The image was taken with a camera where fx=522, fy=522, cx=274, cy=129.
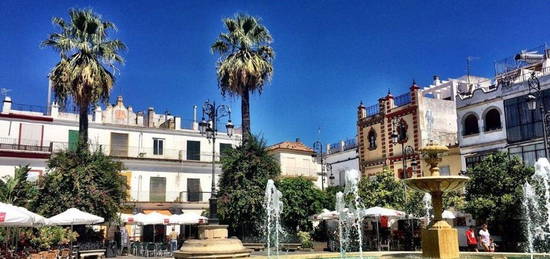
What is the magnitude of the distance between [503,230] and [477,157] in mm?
9783

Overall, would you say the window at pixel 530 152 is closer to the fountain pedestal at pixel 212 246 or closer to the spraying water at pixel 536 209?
the spraying water at pixel 536 209

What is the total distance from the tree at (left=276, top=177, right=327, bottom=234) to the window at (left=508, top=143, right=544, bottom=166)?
470 inches

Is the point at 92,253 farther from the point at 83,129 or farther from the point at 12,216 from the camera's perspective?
the point at 12,216

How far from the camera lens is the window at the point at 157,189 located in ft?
127

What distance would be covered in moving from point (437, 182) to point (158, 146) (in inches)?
Answer: 1256

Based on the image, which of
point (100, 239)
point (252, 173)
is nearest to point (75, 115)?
point (100, 239)

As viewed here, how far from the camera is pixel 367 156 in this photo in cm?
4325

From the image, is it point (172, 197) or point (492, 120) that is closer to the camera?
point (492, 120)

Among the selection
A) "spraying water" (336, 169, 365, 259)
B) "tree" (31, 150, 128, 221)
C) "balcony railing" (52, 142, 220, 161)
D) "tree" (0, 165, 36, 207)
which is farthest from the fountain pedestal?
"balcony railing" (52, 142, 220, 161)

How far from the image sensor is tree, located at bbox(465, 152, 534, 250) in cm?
2309

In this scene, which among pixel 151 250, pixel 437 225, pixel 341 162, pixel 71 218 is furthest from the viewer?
pixel 341 162

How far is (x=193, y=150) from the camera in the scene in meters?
42.8

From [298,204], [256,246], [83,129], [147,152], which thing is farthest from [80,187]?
[147,152]

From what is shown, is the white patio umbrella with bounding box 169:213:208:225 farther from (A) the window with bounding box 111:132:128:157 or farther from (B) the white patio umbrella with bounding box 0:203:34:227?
(B) the white patio umbrella with bounding box 0:203:34:227
